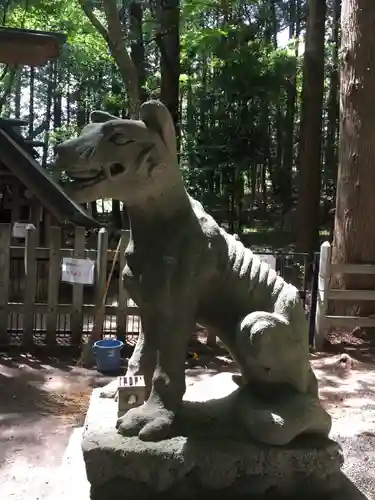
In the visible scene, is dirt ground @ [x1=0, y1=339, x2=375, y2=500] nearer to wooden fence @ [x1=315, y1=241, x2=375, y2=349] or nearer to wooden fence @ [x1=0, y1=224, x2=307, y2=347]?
wooden fence @ [x1=315, y1=241, x2=375, y2=349]

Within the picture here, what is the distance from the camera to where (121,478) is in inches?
89.4

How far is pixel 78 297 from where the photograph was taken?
6.41 metres

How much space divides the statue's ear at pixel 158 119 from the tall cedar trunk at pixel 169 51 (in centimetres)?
952

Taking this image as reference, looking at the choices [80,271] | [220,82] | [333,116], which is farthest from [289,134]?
[80,271]

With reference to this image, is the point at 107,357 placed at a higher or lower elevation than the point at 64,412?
higher

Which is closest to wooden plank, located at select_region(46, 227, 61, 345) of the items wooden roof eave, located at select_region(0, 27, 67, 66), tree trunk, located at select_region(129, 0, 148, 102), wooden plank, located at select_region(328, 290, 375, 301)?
wooden roof eave, located at select_region(0, 27, 67, 66)

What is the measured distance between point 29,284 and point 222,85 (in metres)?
8.84

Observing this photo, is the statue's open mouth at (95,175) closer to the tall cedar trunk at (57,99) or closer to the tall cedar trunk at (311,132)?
the tall cedar trunk at (311,132)

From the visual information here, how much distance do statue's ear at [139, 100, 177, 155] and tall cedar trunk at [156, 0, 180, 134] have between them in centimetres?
952

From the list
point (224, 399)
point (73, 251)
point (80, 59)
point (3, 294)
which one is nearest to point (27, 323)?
point (3, 294)

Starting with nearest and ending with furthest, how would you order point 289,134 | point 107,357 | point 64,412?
1. point 64,412
2. point 107,357
3. point 289,134

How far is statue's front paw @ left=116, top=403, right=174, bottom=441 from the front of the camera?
224 cm

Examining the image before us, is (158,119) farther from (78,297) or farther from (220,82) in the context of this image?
(220,82)

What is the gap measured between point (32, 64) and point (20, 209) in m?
4.74
